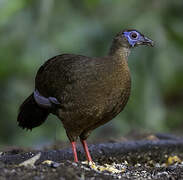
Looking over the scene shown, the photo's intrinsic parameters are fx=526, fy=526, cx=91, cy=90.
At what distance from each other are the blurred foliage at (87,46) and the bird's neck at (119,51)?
22.5 ft

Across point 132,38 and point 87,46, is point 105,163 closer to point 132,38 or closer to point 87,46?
point 132,38

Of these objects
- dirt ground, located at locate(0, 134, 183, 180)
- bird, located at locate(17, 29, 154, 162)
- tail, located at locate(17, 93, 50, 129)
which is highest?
bird, located at locate(17, 29, 154, 162)

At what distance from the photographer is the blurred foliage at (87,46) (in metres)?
12.7

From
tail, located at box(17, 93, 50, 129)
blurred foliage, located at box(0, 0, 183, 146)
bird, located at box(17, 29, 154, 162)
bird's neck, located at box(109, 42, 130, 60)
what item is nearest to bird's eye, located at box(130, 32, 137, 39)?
bird, located at box(17, 29, 154, 162)

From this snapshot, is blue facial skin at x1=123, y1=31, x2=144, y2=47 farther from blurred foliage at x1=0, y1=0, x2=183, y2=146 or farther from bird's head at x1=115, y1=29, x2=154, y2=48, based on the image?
blurred foliage at x1=0, y1=0, x2=183, y2=146

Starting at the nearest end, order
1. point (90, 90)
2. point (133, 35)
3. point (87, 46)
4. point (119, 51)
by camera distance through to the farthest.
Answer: point (90, 90)
point (119, 51)
point (133, 35)
point (87, 46)

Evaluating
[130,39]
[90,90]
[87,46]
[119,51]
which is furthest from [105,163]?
[87,46]

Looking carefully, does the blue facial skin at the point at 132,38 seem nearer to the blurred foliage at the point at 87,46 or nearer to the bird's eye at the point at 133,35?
the bird's eye at the point at 133,35

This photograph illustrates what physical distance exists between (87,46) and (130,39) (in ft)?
25.3

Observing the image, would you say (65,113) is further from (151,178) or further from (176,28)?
(176,28)

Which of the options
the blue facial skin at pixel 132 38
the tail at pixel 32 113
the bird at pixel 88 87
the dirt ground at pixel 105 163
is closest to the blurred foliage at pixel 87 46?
the dirt ground at pixel 105 163

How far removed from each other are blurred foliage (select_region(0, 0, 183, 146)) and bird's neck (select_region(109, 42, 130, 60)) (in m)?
6.85

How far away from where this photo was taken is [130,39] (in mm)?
5637

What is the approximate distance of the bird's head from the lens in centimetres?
562
